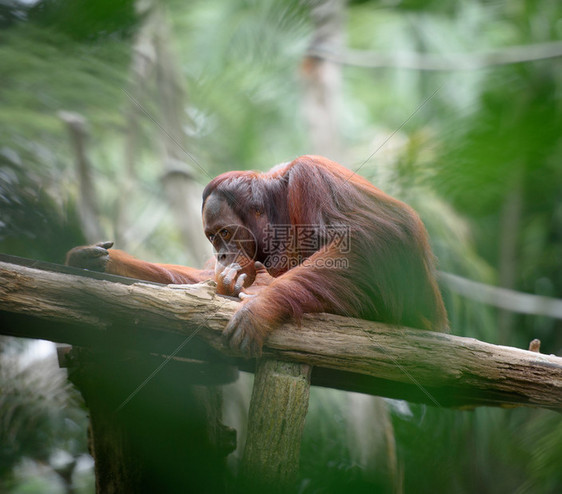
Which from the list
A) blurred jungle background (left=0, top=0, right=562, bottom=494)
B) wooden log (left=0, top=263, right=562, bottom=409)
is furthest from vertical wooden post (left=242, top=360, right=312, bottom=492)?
blurred jungle background (left=0, top=0, right=562, bottom=494)

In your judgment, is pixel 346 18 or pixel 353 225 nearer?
pixel 353 225

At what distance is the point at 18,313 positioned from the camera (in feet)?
8.07

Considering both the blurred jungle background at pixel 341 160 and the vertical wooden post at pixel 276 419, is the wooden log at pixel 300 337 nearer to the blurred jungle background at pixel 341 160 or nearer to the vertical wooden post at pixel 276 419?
the vertical wooden post at pixel 276 419

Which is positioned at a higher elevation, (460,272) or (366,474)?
(366,474)

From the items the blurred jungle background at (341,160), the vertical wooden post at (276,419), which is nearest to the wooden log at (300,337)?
the vertical wooden post at (276,419)

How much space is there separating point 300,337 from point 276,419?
488mm

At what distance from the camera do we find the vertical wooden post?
238cm

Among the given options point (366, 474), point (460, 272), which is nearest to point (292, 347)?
point (366, 474)

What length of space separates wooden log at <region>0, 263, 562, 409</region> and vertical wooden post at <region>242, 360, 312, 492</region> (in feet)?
Result: 0.33

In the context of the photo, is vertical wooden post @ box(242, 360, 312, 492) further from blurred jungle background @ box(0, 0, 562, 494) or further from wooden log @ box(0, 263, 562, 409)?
blurred jungle background @ box(0, 0, 562, 494)

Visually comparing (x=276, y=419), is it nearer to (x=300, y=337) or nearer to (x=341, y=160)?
(x=300, y=337)

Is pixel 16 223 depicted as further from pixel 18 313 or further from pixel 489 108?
pixel 18 313

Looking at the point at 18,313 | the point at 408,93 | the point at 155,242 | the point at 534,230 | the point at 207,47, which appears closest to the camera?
the point at 18,313

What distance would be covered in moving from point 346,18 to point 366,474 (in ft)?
28.2
